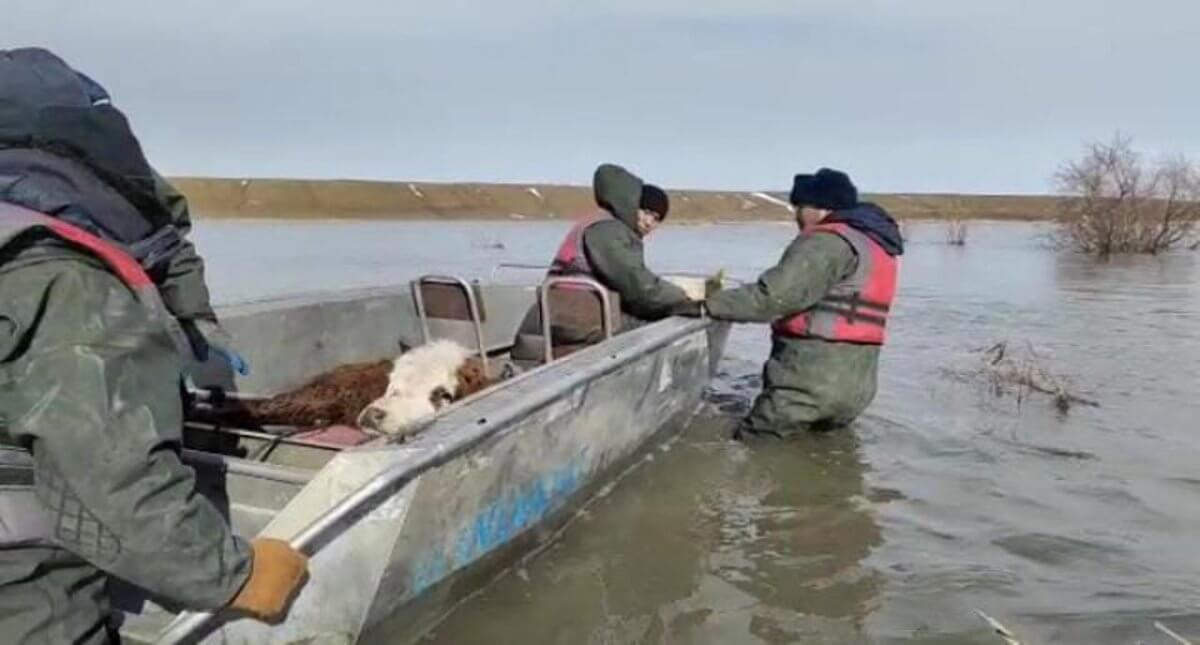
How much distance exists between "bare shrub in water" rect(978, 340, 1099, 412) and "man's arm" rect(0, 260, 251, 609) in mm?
7692

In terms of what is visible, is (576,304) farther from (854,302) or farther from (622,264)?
(854,302)

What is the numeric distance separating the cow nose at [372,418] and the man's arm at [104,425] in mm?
2104

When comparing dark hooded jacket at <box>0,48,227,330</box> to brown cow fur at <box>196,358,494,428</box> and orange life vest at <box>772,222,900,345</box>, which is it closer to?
brown cow fur at <box>196,358,494,428</box>

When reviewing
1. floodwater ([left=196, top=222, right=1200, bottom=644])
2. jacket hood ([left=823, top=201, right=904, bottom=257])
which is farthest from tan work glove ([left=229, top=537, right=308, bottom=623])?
jacket hood ([left=823, top=201, right=904, bottom=257])

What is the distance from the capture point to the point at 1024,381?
29.4 ft

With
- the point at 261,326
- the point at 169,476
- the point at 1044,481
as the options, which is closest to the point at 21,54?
the point at 169,476

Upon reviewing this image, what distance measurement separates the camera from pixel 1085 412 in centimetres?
837

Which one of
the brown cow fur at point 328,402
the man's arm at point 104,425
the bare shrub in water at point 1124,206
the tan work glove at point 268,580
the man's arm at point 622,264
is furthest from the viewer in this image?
the bare shrub in water at point 1124,206

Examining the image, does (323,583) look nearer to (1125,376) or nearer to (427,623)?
(427,623)

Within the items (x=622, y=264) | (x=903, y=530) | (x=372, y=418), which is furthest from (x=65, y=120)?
(x=903, y=530)

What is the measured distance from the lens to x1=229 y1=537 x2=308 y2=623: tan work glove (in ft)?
7.18

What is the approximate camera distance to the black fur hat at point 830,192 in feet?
21.5

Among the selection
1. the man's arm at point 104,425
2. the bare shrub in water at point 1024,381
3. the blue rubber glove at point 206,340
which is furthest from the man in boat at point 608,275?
the man's arm at point 104,425

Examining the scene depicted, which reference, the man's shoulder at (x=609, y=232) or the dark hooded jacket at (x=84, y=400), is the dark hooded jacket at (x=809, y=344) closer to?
the man's shoulder at (x=609, y=232)
